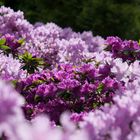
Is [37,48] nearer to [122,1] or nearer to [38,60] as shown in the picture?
[38,60]

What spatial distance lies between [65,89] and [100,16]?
857 centimetres

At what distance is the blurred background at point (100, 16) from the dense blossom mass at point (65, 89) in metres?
3.91

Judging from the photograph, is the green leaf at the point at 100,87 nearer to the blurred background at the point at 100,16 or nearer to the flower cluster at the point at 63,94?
the flower cluster at the point at 63,94

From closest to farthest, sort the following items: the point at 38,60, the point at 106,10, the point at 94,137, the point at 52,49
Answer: the point at 94,137 → the point at 38,60 → the point at 52,49 → the point at 106,10

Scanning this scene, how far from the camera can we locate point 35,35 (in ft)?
23.1

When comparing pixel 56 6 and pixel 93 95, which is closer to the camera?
pixel 93 95

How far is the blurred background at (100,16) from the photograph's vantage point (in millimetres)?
12180

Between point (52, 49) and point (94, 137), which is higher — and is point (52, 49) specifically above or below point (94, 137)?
above

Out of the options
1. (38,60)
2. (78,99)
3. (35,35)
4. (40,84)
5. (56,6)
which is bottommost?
(78,99)

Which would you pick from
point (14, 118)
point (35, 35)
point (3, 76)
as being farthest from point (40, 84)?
point (35, 35)

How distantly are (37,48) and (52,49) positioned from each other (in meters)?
0.19

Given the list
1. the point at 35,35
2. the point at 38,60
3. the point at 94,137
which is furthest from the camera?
the point at 35,35

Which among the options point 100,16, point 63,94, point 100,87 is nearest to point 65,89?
point 63,94

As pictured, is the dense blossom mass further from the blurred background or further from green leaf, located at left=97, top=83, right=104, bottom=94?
the blurred background
